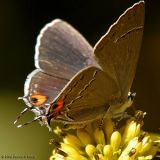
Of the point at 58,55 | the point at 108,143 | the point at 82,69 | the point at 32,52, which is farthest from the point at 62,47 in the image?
the point at 32,52

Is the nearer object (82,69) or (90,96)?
(82,69)

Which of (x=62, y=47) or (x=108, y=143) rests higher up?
(x=62, y=47)

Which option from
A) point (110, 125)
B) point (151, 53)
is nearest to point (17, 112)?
point (151, 53)

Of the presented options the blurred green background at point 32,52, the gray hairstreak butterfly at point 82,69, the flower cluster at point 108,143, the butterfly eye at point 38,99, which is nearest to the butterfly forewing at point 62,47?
the gray hairstreak butterfly at point 82,69

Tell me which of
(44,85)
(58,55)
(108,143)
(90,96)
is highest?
(58,55)

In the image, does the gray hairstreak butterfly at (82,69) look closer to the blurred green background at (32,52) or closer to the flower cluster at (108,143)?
the flower cluster at (108,143)

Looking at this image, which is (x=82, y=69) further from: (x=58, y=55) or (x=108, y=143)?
(x=108, y=143)

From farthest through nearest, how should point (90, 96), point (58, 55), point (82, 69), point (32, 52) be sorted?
1. point (32, 52)
2. point (90, 96)
3. point (58, 55)
4. point (82, 69)
